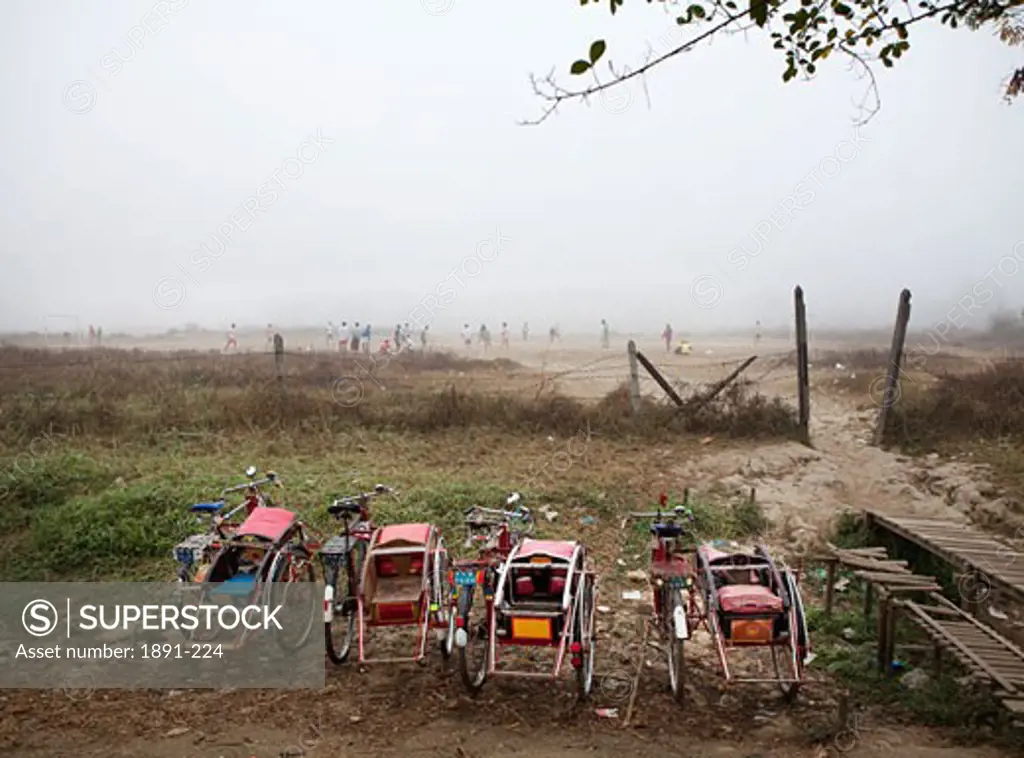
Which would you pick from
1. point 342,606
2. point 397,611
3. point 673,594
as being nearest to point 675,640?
point 673,594

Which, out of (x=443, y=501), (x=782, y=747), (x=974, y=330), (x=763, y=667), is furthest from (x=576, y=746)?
(x=974, y=330)

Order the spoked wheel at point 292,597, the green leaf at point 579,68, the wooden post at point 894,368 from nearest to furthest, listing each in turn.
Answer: the green leaf at point 579,68 → the spoked wheel at point 292,597 → the wooden post at point 894,368

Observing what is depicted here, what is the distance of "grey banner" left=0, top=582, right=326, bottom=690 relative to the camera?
533 centimetres

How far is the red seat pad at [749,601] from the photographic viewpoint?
4.75 m

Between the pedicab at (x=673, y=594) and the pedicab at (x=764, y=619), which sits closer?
the pedicab at (x=764, y=619)

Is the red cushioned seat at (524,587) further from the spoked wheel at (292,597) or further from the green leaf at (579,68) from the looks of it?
the green leaf at (579,68)

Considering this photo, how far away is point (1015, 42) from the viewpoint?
4.70 metres

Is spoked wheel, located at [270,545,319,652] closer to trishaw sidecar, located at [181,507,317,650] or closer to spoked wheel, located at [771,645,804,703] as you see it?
trishaw sidecar, located at [181,507,317,650]

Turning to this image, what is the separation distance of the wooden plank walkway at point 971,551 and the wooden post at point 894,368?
12.6 ft

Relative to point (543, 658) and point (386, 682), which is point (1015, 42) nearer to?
point (543, 658)

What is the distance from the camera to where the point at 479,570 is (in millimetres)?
5469

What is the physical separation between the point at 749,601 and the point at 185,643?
4228 millimetres

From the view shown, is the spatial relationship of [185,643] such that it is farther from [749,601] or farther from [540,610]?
[749,601]

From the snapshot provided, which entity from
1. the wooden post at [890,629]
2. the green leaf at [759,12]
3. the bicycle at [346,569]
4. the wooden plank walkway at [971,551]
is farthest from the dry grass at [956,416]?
the green leaf at [759,12]
